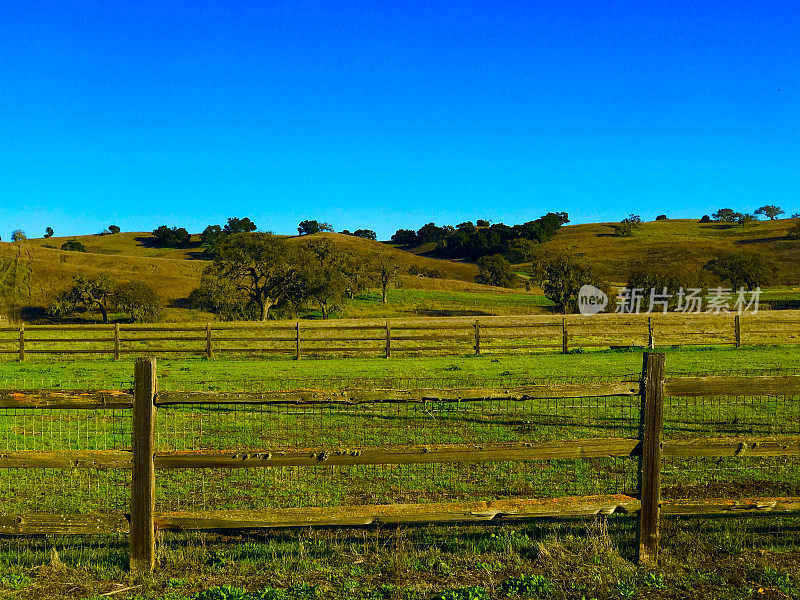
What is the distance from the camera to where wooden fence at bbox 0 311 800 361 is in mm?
25089

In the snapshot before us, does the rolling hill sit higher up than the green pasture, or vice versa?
the rolling hill

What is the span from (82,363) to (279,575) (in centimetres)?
2142

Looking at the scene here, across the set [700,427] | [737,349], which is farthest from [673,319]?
[700,427]

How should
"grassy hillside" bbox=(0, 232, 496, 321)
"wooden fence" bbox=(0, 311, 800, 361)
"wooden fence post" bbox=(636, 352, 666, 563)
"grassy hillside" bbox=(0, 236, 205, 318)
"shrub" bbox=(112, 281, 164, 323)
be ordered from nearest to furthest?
"wooden fence post" bbox=(636, 352, 666, 563) → "wooden fence" bbox=(0, 311, 800, 361) → "shrub" bbox=(112, 281, 164, 323) → "grassy hillside" bbox=(0, 232, 496, 321) → "grassy hillside" bbox=(0, 236, 205, 318)

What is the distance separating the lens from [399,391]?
4949 millimetres

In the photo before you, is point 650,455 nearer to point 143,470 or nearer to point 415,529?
point 415,529

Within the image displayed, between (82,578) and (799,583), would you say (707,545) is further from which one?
(82,578)

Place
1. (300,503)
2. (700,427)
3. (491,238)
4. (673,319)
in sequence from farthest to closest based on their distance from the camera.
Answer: (491,238)
(673,319)
(700,427)
(300,503)

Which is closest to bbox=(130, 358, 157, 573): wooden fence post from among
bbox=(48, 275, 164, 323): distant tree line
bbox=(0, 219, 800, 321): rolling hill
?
bbox=(0, 219, 800, 321): rolling hill

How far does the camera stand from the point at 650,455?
4977 mm

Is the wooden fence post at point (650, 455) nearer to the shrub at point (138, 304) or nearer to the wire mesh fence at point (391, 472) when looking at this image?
the wire mesh fence at point (391, 472)

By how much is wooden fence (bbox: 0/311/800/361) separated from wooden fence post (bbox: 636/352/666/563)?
18053mm

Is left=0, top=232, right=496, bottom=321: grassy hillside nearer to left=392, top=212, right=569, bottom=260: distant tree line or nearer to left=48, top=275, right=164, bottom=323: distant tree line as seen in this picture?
left=48, top=275, right=164, bottom=323: distant tree line

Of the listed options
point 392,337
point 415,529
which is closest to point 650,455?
Answer: point 415,529
